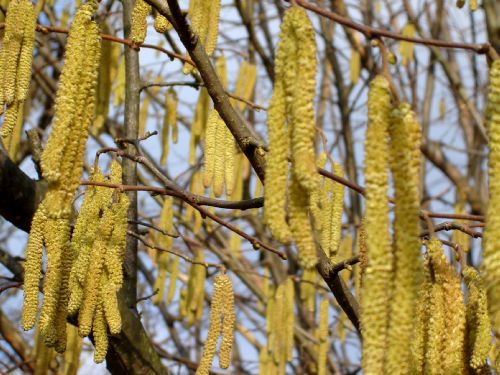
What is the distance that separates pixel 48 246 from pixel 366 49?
4.05 metres

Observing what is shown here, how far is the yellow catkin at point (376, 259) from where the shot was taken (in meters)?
0.94

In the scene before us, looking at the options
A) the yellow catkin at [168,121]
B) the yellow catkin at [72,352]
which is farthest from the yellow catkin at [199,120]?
the yellow catkin at [72,352]

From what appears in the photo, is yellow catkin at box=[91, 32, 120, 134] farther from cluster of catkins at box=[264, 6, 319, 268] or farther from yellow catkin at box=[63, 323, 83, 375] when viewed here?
cluster of catkins at box=[264, 6, 319, 268]

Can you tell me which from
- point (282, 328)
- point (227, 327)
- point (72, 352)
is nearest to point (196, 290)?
point (282, 328)

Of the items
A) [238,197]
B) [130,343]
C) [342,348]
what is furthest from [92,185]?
[342,348]

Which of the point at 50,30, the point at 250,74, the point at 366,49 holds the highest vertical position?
the point at 366,49

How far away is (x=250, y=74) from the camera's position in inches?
132

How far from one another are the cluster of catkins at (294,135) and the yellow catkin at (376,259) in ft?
0.23

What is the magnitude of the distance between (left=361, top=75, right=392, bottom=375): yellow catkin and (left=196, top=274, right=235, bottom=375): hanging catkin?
0.85 metres

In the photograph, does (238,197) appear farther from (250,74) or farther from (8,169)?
(8,169)

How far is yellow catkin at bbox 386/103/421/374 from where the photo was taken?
3.12 feet

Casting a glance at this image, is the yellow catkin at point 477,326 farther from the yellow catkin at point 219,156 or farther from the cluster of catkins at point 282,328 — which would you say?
the cluster of catkins at point 282,328

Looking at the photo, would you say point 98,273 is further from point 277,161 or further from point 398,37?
point 398,37

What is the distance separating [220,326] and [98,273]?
342mm
